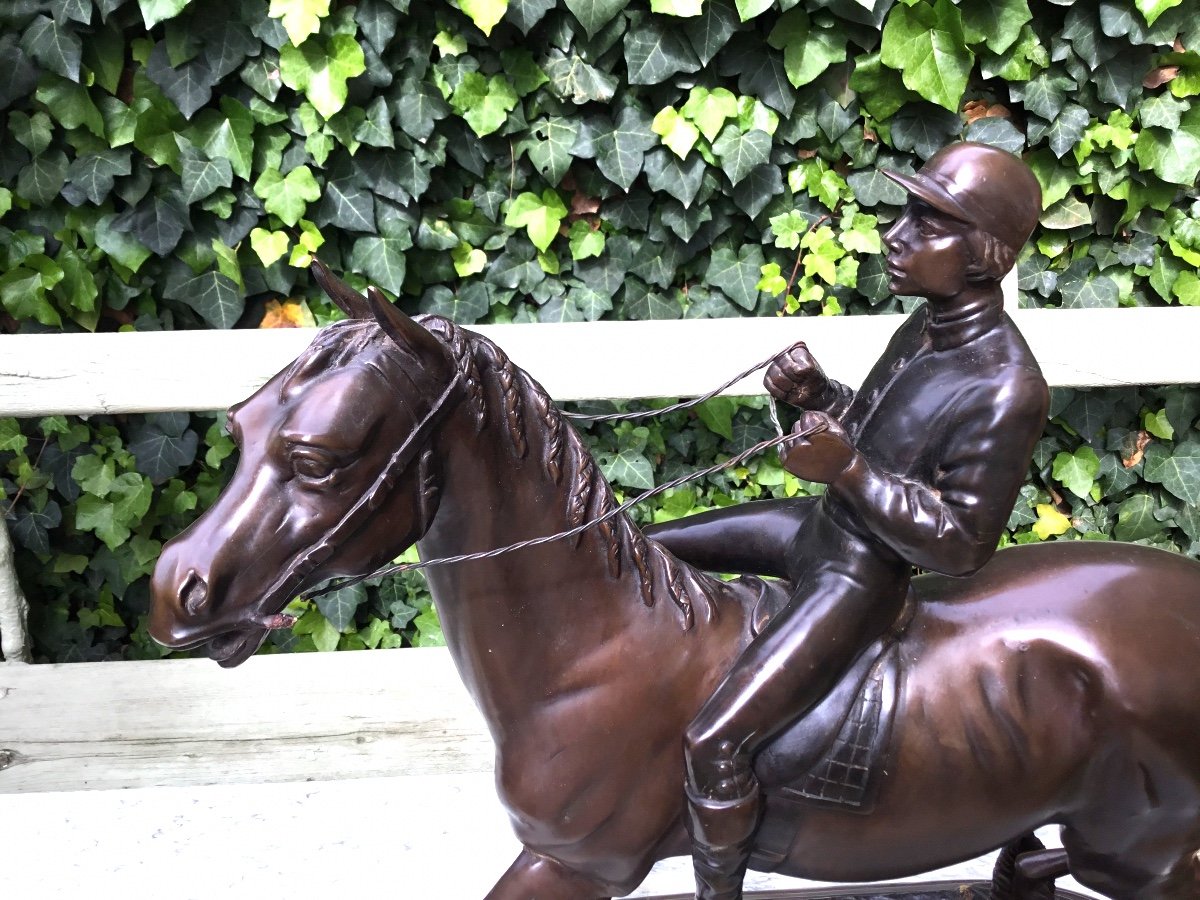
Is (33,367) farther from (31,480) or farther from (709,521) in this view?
(709,521)

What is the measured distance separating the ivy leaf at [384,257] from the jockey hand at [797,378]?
4.69ft

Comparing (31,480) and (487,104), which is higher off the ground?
(487,104)

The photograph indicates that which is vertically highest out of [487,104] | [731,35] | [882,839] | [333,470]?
[731,35]

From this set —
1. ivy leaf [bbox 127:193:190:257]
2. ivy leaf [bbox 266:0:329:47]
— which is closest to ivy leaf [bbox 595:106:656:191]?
ivy leaf [bbox 266:0:329:47]

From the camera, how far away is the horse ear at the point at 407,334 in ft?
2.85

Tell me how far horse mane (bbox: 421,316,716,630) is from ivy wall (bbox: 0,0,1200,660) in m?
1.35

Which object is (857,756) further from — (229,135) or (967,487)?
(229,135)

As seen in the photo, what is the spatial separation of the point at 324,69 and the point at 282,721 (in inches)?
62.9

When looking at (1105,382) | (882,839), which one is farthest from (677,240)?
(882,839)

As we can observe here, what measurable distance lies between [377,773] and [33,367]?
49.9 inches

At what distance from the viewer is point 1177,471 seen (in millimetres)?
2695

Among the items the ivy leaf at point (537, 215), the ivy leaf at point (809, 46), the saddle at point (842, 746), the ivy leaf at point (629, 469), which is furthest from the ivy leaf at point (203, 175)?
the saddle at point (842, 746)

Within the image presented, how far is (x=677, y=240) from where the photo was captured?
2.50m

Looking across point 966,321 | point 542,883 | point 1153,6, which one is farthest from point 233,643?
point 1153,6
